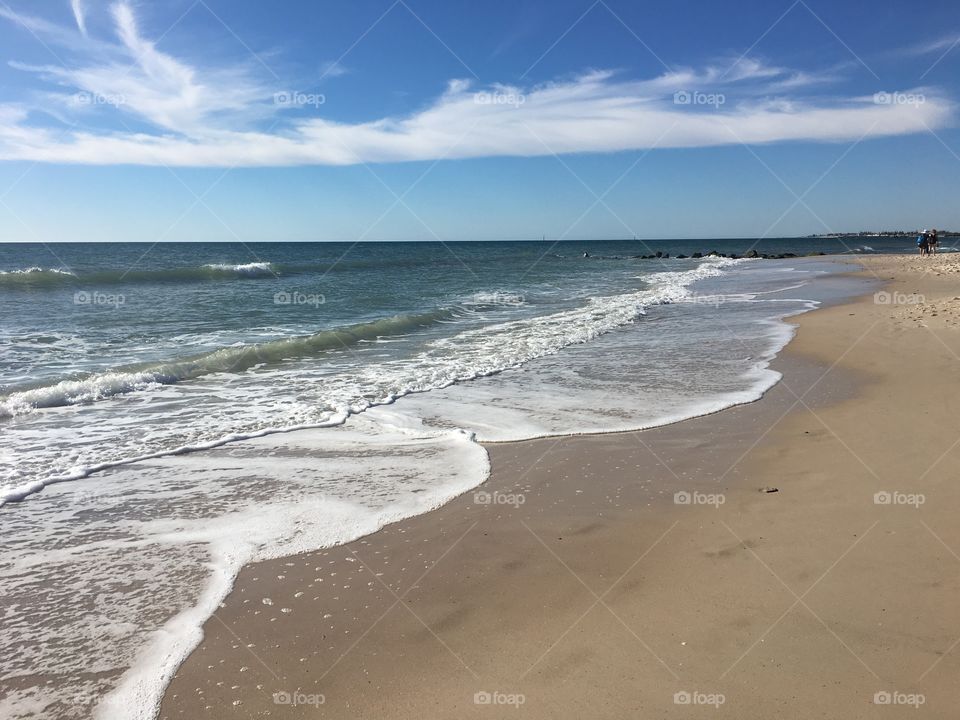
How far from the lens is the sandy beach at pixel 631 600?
10.3 ft

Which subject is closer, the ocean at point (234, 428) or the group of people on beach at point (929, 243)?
the ocean at point (234, 428)

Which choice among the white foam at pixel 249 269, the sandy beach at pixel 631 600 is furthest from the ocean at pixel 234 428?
the white foam at pixel 249 269

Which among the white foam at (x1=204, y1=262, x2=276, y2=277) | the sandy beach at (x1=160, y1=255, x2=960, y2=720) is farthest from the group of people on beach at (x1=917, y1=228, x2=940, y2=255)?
the sandy beach at (x1=160, y1=255, x2=960, y2=720)

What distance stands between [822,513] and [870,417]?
3158mm

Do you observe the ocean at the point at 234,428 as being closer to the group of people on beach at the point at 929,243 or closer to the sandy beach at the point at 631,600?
the sandy beach at the point at 631,600

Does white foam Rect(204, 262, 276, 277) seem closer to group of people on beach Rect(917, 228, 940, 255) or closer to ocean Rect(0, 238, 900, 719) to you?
ocean Rect(0, 238, 900, 719)

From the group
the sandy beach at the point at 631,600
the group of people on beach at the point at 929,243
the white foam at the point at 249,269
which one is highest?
the group of people on beach at the point at 929,243

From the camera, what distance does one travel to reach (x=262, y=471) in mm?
6387

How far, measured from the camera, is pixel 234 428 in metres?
7.91

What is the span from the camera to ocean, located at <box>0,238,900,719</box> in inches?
154

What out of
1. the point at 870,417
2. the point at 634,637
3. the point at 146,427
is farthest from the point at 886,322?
the point at 146,427

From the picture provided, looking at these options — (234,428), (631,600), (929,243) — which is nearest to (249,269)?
(234,428)

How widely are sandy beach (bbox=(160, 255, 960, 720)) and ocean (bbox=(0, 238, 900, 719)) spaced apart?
460 mm

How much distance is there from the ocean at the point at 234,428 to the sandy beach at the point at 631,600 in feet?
1.51
